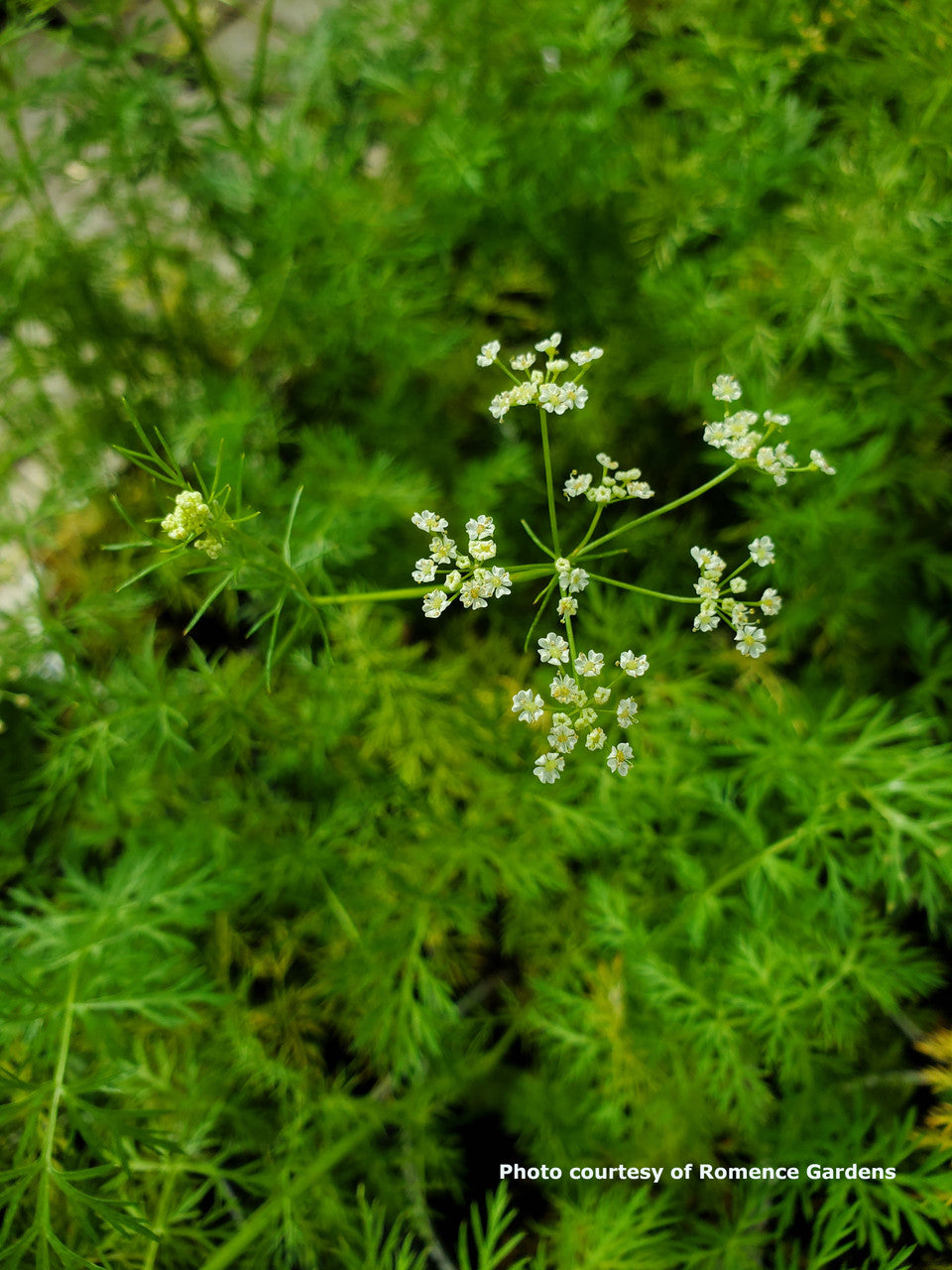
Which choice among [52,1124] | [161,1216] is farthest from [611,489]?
[161,1216]

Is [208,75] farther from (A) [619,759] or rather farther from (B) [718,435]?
(A) [619,759]

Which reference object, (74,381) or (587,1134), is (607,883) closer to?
(587,1134)

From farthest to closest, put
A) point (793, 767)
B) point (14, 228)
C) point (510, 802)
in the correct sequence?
point (14, 228) < point (510, 802) < point (793, 767)

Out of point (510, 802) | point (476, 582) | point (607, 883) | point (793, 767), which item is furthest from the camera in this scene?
point (607, 883)

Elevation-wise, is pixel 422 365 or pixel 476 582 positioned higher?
pixel 476 582

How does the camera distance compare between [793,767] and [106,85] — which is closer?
[793,767]

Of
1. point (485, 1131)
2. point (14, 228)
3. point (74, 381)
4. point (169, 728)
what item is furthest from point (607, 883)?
point (14, 228)
